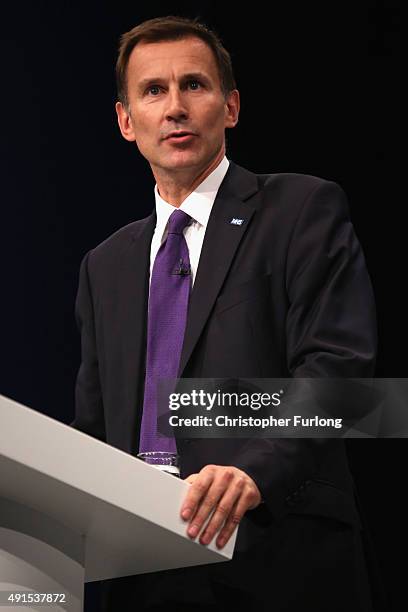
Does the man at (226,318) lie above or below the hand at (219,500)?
above

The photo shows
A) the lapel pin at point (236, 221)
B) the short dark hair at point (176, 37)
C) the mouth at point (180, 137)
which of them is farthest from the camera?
the short dark hair at point (176, 37)

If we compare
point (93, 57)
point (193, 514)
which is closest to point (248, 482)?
point (193, 514)

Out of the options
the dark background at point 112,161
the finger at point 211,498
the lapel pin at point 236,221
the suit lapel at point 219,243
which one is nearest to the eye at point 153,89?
the suit lapel at point 219,243

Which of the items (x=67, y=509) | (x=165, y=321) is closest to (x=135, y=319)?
(x=165, y=321)

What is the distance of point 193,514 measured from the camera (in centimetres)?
109

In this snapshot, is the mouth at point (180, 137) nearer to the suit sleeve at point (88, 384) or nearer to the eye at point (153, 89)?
the eye at point (153, 89)

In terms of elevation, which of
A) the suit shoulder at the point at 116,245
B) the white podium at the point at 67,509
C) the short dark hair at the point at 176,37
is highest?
the short dark hair at the point at 176,37

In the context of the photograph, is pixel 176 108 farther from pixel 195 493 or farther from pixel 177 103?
pixel 195 493

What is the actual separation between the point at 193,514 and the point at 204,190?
95 cm

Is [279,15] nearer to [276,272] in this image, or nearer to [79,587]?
[276,272]

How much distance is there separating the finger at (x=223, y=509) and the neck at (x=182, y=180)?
2.64 ft

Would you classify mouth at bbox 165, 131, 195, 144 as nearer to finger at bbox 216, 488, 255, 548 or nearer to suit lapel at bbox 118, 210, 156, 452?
suit lapel at bbox 118, 210, 156, 452

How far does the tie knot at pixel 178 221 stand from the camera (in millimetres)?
1858

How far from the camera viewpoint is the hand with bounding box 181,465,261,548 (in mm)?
1095
